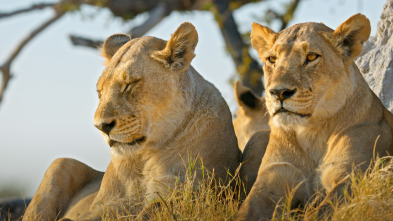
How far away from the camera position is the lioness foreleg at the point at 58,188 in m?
5.42

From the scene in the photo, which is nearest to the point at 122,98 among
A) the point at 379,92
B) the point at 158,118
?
the point at 158,118

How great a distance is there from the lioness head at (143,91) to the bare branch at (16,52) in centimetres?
899

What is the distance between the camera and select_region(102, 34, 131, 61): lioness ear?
5.34m

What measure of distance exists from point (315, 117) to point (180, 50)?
114 centimetres

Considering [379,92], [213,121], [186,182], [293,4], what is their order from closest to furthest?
[186,182] → [213,121] → [379,92] → [293,4]

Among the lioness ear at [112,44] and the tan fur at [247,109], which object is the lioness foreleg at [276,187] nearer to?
the lioness ear at [112,44]

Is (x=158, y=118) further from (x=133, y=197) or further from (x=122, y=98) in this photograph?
(x=133, y=197)

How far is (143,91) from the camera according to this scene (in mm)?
4547

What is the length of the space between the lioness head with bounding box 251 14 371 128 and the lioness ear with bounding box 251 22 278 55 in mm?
153

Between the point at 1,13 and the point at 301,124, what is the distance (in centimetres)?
1070

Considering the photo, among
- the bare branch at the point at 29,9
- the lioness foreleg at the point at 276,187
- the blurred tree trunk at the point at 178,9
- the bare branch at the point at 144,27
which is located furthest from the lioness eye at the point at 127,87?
the bare branch at the point at 29,9

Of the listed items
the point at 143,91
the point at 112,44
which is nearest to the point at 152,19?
the point at 112,44

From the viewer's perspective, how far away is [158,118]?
4637 mm

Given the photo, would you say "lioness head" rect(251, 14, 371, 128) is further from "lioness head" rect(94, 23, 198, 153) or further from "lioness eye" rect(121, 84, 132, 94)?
"lioness eye" rect(121, 84, 132, 94)
